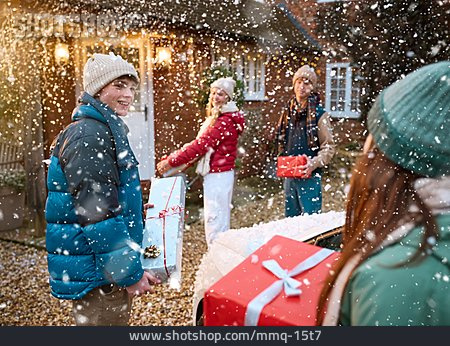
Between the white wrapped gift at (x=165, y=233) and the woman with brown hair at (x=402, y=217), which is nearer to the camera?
the woman with brown hair at (x=402, y=217)

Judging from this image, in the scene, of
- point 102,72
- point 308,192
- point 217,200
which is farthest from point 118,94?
point 308,192

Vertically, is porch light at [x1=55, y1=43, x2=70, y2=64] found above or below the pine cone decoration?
above

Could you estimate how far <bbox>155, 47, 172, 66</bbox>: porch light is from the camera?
6.14 meters

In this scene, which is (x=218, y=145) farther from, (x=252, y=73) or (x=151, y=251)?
(x=252, y=73)

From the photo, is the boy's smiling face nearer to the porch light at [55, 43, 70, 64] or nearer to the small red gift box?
the small red gift box

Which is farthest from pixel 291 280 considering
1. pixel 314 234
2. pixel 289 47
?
pixel 289 47

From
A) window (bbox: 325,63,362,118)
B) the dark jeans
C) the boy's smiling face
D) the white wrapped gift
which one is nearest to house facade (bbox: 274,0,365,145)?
window (bbox: 325,63,362,118)

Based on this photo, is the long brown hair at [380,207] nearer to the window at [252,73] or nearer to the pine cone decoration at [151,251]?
the pine cone decoration at [151,251]

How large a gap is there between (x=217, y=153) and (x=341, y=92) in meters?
7.89

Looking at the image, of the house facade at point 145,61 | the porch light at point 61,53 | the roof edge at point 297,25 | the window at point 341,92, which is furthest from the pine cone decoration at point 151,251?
the roof edge at point 297,25

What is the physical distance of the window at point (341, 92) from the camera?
10.2m

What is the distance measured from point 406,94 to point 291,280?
0.56 m

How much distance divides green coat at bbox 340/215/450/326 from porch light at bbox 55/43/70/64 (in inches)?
210
